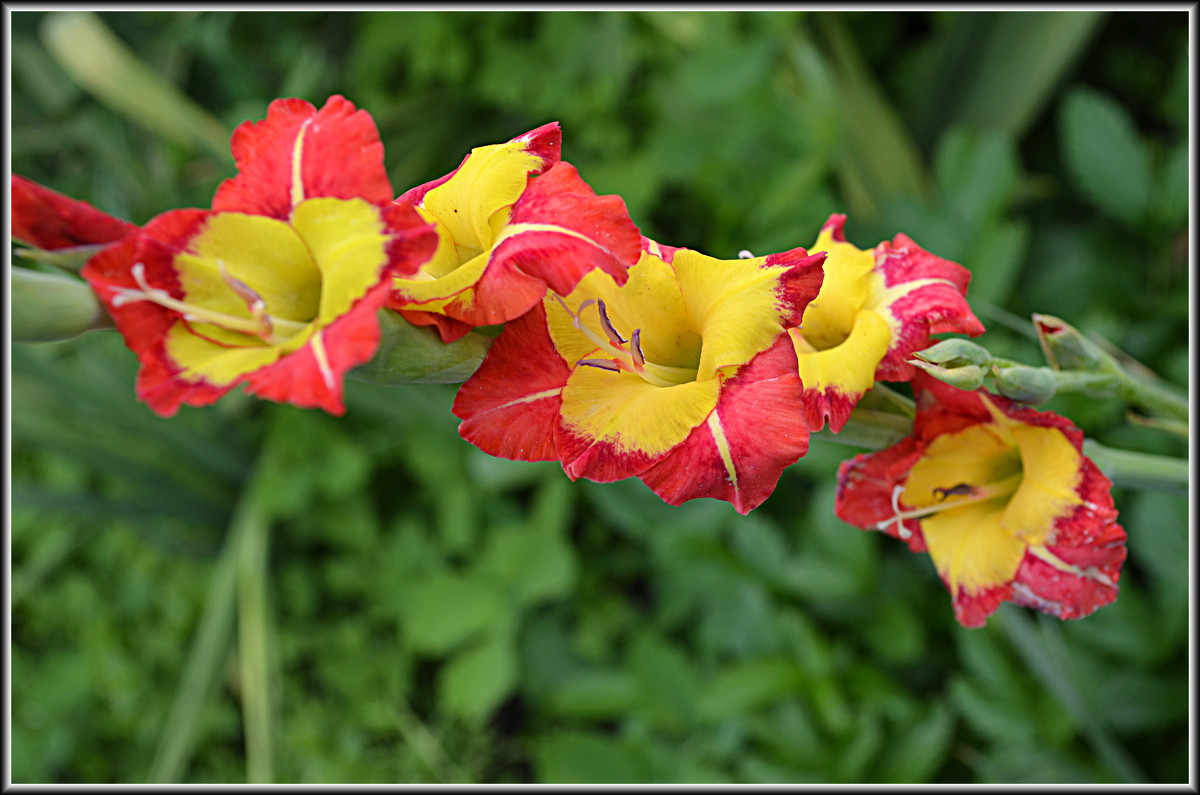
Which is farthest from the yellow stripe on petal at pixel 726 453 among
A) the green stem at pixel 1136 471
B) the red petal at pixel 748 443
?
the green stem at pixel 1136 471

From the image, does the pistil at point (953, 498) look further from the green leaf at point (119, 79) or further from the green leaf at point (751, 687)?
the green leaf at point (119, 79)

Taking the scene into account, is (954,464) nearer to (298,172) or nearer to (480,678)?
(298,172)

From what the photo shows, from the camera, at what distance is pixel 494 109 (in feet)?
5.12

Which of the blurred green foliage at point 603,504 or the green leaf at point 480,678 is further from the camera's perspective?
the green leaf at point 480,678

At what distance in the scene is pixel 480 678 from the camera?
1.14m

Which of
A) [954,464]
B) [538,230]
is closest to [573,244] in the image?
[538,230]

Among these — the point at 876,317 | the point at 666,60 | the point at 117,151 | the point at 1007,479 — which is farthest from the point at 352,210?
the point at 117,151

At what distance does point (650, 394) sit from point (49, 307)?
225 millimetres

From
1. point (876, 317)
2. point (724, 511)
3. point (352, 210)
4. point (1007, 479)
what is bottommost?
point (724, 511)

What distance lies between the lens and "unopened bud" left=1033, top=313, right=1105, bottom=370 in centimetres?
40

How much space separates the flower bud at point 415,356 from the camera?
0.32 meters

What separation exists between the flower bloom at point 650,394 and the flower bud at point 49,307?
0.14 meters

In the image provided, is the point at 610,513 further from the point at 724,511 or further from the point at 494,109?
the point at 494,109

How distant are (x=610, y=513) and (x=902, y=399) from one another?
64cm
